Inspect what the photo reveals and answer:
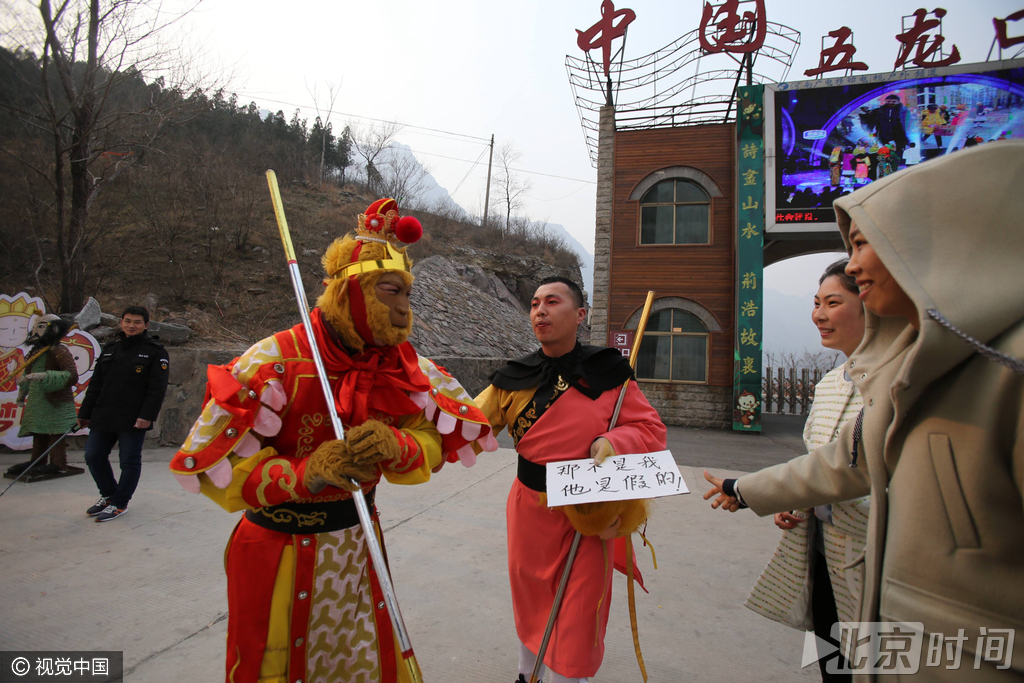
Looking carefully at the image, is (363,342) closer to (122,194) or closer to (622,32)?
(622,32)

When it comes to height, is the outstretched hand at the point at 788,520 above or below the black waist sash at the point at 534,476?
below

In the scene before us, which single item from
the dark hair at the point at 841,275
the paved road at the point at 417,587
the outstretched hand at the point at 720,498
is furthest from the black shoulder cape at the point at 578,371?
the paved road at the point at 417,587

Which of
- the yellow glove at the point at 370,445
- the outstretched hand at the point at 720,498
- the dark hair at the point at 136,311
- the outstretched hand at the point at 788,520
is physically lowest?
the outstretched hand at the point at 788,520

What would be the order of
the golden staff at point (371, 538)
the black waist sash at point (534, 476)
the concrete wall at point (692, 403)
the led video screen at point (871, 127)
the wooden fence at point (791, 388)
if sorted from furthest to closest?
the wooden fence at point (791, 388), the concrete wall at point (692, 403), the led video screen at point (871, 127), the black waist sash at point (534, 476), the golden staff at point (371, 538)

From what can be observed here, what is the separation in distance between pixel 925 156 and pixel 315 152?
79.4ft

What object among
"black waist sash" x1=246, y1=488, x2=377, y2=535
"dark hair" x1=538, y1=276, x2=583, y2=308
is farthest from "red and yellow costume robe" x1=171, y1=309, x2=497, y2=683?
"dark hair" x1=538, y1=276, x2=583, y2=308

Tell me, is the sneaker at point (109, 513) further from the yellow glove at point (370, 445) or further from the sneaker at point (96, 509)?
the yellow glove at point (370, 445)

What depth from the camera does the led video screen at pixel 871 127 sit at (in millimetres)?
10008

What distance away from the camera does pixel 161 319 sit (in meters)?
8.79

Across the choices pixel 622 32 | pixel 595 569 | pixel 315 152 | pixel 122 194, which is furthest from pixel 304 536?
pixel 315 152

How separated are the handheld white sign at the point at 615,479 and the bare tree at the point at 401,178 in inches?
795

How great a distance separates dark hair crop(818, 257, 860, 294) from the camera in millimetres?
1973

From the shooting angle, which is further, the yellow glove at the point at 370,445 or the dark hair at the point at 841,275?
the dark hair at the point at 841,275

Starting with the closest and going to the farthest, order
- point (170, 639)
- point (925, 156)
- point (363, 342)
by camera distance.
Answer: point (363, 342), point (170, 639), point (925, 156)
